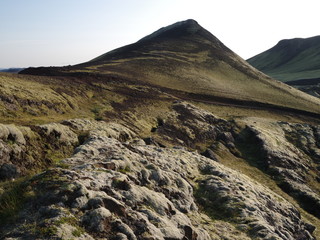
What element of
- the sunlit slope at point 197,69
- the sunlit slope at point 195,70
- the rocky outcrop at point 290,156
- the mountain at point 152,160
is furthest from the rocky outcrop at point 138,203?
the sunlit slope at point 197,69

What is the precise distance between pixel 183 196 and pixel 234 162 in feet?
→ 110

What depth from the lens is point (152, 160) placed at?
24297mm

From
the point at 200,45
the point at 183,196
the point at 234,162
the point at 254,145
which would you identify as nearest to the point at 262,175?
the point at 234,162

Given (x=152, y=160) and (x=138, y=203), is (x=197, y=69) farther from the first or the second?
(x=138, y=203)

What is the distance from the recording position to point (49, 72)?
257 ft

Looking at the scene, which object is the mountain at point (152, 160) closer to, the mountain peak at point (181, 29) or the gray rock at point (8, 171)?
the gray rock at point (8, 171)

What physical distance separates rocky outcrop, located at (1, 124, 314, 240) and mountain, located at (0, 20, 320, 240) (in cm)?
8

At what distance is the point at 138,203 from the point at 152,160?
31.2 ft

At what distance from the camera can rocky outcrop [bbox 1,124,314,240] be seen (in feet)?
36.1

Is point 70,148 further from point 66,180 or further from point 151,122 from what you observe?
point 151,122

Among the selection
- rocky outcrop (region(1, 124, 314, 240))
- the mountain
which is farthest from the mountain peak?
rocky outcrop (region(1, 124, 314, 240))

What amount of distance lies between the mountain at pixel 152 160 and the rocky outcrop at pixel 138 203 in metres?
0.08

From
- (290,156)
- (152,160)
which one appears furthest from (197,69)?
(152,160)

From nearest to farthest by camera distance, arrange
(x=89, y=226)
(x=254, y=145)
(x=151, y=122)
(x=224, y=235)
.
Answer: (x=89, y=226), (x=224, y=235), (x=151, y=122), (x=254, y=145)
